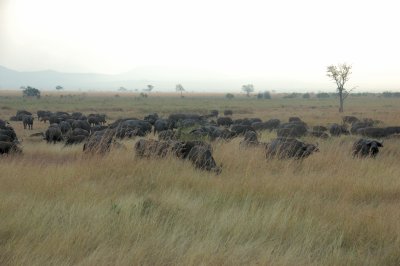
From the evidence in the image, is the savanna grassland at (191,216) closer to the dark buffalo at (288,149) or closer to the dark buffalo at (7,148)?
the dark buffalo at (288,149)

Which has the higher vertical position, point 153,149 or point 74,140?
point 153,149

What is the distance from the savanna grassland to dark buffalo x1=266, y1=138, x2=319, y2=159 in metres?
1.86

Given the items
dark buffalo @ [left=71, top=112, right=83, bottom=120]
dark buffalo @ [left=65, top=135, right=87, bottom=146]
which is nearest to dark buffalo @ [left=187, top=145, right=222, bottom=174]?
dark buffalo @ [left=65, top=135, right=87, bottom=146]

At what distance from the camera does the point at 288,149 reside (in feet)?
34.0

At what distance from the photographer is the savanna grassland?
4.20 meters

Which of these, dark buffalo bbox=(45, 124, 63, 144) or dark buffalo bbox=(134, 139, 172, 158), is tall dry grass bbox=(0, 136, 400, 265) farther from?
dark buffalo bbox=(45, 124, 63, 144)

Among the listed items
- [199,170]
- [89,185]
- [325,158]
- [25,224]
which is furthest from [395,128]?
[25,224]

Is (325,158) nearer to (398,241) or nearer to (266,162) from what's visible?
(266,162)

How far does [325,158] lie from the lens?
403 inches

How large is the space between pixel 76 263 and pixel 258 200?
319cm

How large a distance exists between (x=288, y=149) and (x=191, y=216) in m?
5.55

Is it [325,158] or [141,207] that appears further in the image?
[325,158]

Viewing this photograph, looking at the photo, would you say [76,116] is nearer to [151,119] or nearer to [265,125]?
[151,119]

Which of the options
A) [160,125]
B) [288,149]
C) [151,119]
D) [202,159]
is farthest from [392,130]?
[151,119]
